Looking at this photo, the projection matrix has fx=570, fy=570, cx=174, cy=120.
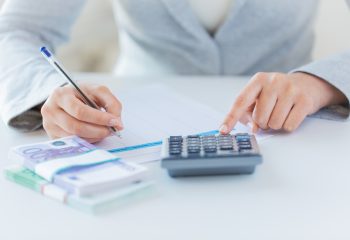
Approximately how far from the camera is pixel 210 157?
20.9 inches

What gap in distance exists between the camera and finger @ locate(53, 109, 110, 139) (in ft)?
2.00

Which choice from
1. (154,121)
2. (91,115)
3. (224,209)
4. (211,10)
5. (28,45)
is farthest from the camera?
(211,10)

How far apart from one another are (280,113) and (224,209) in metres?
0.20

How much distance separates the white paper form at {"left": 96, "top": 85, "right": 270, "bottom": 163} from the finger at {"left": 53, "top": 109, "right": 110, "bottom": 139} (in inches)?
0.8

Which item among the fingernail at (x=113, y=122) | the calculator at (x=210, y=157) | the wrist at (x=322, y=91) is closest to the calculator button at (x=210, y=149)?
the calculator at (x=210, y=157)

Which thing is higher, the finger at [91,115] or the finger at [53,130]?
the finger at [91,115]

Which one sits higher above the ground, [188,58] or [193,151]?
[193,151]

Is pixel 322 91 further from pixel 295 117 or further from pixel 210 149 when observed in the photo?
pixel 210 149

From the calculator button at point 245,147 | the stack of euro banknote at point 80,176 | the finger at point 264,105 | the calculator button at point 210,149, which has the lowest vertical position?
the finger at point 264,105

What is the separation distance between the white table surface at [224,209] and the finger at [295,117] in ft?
0.18

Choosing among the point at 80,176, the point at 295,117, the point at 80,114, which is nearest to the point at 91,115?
the point at 80,114

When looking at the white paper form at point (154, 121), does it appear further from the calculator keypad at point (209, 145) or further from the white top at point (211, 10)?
the white top at point (211, 10)

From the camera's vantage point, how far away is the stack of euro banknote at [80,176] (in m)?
0.49

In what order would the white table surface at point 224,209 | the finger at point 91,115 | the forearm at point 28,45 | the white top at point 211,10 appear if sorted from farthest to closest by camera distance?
the white top at point 211,10 → the forearm at point 28,45 → the finger at point 91,115 → the white table surface at point 224,209
